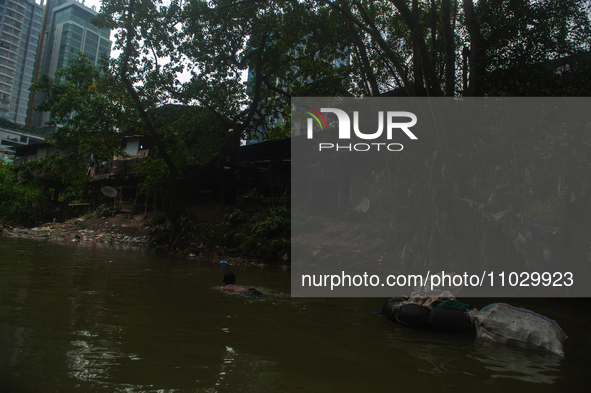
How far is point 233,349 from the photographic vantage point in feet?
12.5

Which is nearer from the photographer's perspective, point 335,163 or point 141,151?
point 335,163

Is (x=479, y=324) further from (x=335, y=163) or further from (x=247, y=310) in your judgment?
(x=335, y=163)

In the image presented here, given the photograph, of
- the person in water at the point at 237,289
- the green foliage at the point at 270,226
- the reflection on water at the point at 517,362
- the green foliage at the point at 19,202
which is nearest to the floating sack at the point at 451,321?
the reflection on water at the point at 517,362

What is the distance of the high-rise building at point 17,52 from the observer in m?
58.0

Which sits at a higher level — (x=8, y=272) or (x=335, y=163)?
(x=335, y=163)

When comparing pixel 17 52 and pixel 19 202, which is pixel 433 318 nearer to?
pixel 19 202

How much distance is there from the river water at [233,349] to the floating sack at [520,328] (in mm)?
130

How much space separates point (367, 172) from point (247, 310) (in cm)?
1416

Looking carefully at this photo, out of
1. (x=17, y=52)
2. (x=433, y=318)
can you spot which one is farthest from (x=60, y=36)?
(x=433, y=318)

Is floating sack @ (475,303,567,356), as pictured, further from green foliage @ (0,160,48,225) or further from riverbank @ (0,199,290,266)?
green foliage @ (0,160,48,225)

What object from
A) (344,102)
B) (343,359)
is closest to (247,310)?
(343,359)

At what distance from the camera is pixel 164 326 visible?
4.53 meters

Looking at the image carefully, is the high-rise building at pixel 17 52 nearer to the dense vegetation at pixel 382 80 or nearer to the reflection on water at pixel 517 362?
the dense vegetation at pixel 382 80

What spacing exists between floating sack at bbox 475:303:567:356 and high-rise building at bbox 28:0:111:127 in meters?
73.4
